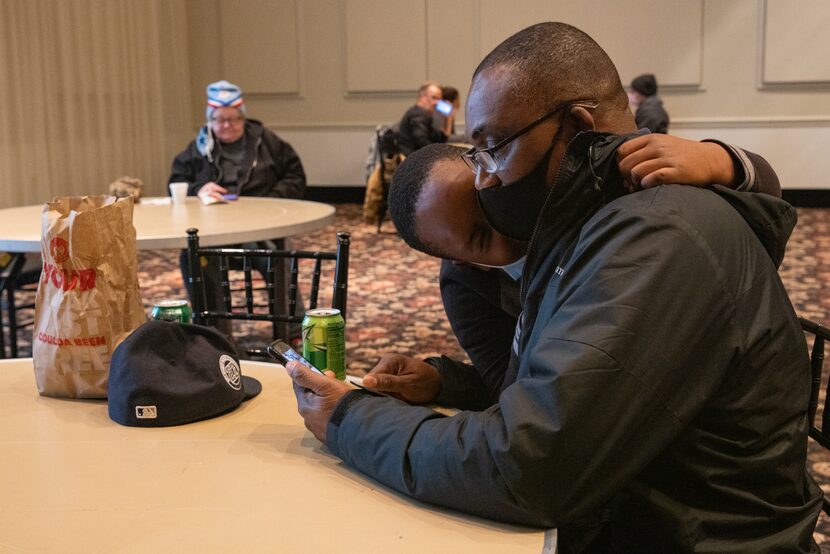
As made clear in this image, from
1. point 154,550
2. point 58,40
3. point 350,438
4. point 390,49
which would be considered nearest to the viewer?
point 154,550

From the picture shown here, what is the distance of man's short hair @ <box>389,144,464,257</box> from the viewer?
155 centimetres

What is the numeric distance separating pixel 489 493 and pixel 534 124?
1.60 feet

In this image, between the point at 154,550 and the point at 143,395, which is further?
the point at 143,395

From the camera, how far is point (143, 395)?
1.37m

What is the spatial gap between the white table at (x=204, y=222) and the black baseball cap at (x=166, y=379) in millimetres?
1698

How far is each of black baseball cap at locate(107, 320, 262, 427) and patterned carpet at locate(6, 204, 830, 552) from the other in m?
1.78

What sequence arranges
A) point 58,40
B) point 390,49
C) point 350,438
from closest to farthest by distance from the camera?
point 350,438, point 58,40, point 390,49

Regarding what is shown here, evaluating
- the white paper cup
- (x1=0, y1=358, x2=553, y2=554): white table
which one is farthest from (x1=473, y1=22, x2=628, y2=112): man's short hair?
the white paper cup

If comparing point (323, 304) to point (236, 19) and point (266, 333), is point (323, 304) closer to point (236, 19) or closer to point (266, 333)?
point (266, 333)

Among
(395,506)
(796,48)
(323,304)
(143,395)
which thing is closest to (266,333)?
(323,304)

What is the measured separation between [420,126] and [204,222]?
465 centimetres

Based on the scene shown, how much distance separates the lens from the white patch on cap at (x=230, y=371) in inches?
56.6

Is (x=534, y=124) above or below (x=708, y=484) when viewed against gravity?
above

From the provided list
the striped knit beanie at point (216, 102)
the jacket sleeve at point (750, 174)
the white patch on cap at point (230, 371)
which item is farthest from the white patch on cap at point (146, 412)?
the striped knit beanie at point (216, 102)
